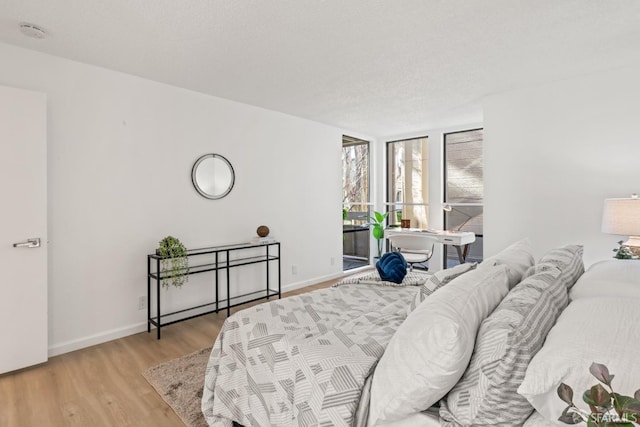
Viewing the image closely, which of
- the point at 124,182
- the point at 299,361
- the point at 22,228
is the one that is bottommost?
the point at 299,361

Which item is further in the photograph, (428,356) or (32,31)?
(32,31)

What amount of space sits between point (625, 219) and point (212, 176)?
12.5ft

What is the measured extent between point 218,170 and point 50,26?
1845mm

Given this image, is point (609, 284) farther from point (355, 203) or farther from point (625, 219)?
point (355, 203)

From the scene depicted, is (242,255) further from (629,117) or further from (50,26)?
(629,117)

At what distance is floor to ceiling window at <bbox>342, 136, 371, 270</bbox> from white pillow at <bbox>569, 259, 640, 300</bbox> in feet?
14.1

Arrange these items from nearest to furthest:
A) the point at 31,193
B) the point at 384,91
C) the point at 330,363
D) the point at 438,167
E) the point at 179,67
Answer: the point at 330,363 → the point at 31,193 → the point at 179,67 → the point at 384,91 → the point at 438,167

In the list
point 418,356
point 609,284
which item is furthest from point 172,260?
point 609,284

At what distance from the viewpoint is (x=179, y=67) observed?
9.93 feet

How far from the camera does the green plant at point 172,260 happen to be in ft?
10.4

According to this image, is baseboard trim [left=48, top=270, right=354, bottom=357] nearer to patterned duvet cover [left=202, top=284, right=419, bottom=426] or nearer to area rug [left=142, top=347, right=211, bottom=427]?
area rug [left=142, top=347, right=211, bottom=427]

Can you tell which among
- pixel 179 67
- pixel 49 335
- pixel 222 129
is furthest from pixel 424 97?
pixel 49 335

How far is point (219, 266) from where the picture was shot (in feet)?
12.5

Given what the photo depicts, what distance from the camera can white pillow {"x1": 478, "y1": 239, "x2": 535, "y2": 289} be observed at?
1834 mm
